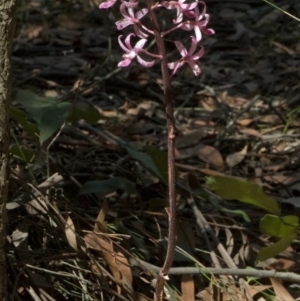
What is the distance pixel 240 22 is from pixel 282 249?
2.60 metres

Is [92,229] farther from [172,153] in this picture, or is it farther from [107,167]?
[172,153]

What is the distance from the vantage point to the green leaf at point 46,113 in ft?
6.59

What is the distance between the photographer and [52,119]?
2.04 meters

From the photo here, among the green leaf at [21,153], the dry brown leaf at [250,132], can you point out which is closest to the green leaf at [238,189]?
the green leaf at [21,153]

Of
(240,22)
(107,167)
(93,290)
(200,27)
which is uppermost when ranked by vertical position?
(200,27)

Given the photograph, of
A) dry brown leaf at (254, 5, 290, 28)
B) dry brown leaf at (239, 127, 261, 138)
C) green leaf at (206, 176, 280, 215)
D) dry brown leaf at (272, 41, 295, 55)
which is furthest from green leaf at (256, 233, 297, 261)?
dry brown leaf at (254, 5, 290, 28)

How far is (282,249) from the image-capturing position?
6.18 feet

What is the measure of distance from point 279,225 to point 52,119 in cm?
65

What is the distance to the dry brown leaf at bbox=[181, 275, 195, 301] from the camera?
1814 mm

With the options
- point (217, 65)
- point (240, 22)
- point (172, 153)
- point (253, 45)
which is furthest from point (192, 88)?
point (172, 153)

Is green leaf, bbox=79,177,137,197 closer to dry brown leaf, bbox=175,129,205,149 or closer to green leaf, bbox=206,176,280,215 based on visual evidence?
green leaf, bbox=206,176,280,215

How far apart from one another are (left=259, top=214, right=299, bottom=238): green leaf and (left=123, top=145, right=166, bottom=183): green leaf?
0.33 meters

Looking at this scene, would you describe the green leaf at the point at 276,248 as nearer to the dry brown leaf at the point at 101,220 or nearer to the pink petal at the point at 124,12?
the dry brown leaf at the point at 101,220

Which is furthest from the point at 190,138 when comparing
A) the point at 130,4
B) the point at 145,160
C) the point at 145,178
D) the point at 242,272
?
the point at 130,4
